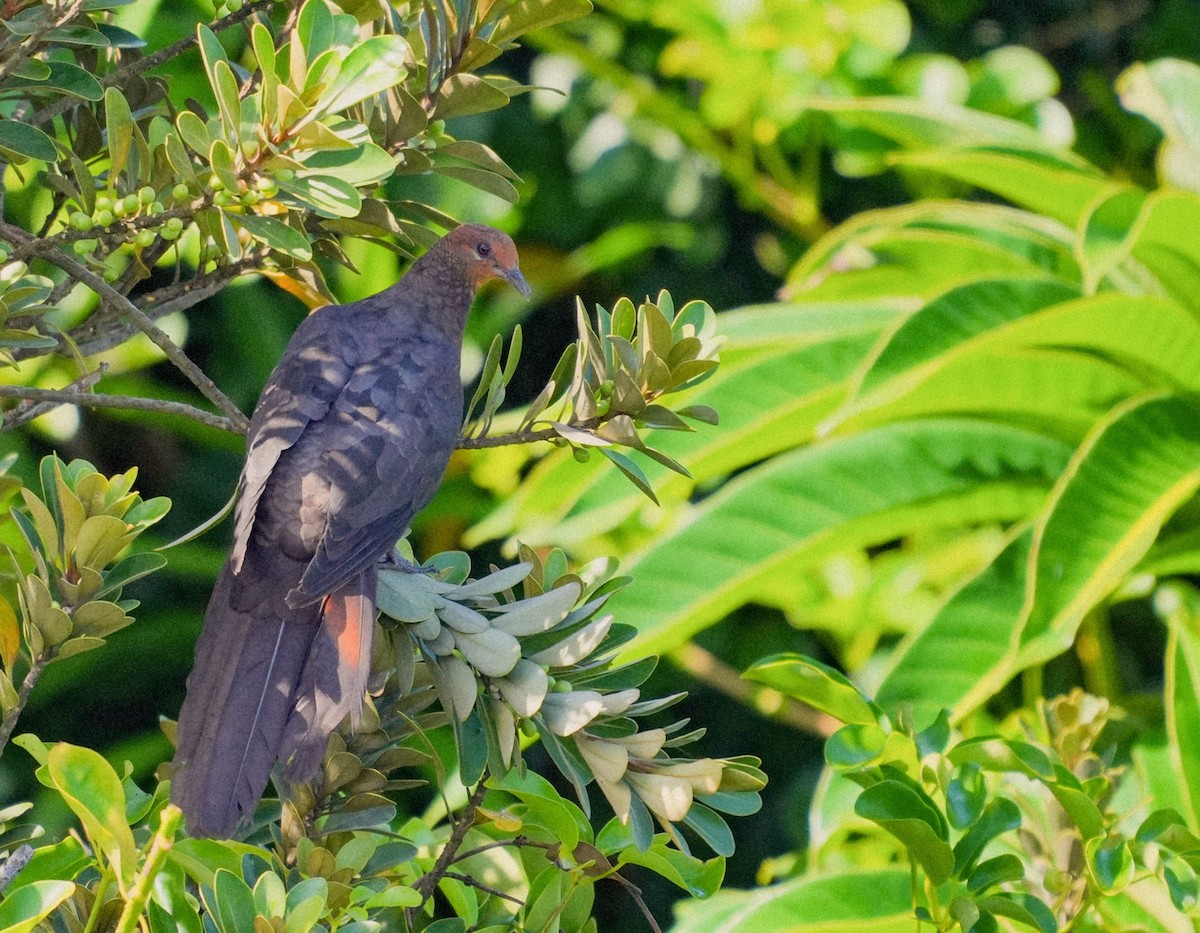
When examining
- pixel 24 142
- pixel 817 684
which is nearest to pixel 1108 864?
pixel 817 684

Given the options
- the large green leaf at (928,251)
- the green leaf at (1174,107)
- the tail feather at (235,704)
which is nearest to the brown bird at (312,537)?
the tail feather at (235,704)

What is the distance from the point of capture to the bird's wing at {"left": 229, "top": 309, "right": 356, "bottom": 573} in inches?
49.8

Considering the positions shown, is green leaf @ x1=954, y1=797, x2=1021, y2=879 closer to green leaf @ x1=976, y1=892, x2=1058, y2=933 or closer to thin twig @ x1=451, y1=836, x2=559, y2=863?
green leaf @ x1=976, y1=892, x2=1058, y2=933

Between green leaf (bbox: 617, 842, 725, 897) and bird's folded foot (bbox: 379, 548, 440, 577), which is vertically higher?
bird's folded foot (bbox: 379, 548, 440, 577)

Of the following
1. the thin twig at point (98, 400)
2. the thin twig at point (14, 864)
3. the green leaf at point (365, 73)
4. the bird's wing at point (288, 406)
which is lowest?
the thin twig at point (14, 864)

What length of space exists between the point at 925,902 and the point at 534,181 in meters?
2.25

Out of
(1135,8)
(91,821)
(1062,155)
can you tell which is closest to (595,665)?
(91,821)

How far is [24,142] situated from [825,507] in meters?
1.50

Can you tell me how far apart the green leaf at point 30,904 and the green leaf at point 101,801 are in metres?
0.04

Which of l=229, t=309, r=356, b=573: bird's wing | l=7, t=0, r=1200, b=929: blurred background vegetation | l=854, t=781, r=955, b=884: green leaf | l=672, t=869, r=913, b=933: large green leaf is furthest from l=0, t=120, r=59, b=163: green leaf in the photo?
l=7, t=0, r=1200, b=929: blurred background vegetation

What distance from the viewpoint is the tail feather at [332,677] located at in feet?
3.53

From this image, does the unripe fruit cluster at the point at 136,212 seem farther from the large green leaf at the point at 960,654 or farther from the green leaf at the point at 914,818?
the large green leaf at the point at 960,654

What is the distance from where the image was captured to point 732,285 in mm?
3570

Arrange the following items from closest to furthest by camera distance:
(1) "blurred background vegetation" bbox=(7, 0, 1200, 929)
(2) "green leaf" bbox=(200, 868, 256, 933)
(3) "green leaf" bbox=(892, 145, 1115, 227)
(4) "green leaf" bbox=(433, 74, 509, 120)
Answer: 1. (2) "green leaf" bbox=(200, 868, 256, 933)
2. (4) "green leaf" bbox=(433, 74, 509, 120)
3. (3) "green leaf" bbox=(892, 145, 1115, 227)
4. (1) "blurred background vegetation" bbox=(7, 0, 1200, 929)
